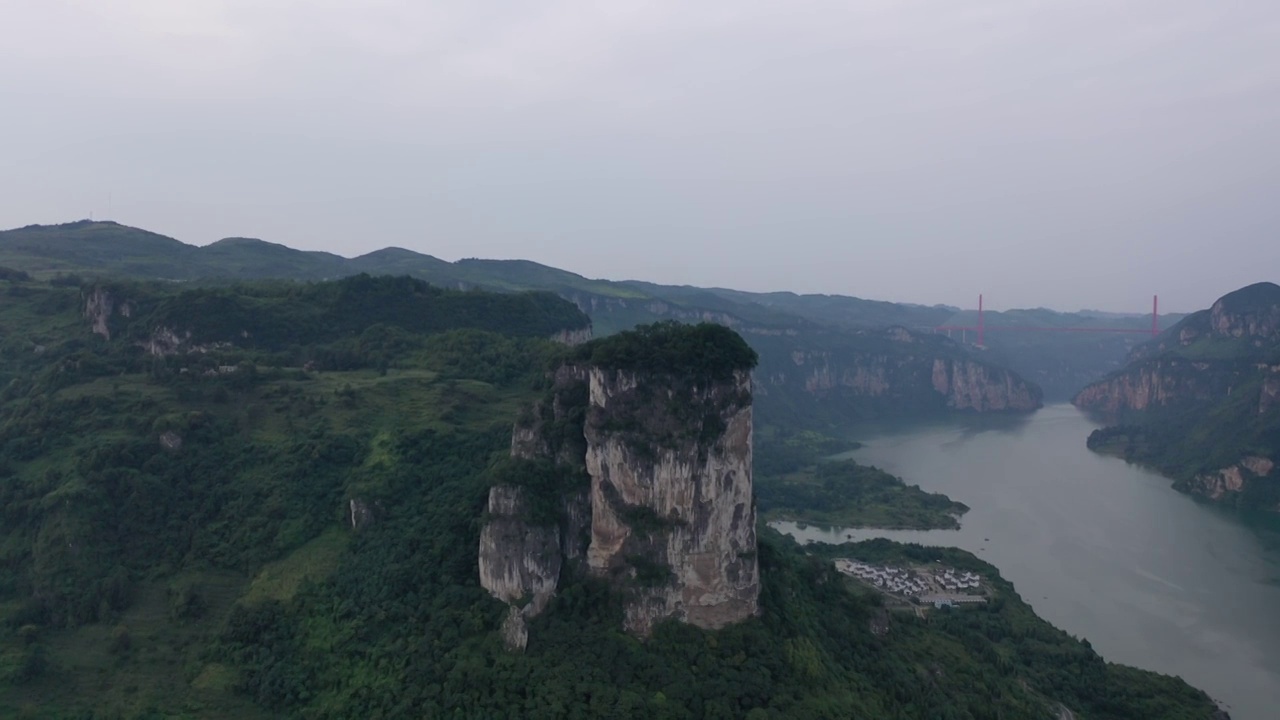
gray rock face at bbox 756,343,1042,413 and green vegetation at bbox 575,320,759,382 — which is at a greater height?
green vegetation at bbox 575,320,759,382

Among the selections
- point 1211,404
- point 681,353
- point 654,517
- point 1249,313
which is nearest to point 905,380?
→ point 1249,313

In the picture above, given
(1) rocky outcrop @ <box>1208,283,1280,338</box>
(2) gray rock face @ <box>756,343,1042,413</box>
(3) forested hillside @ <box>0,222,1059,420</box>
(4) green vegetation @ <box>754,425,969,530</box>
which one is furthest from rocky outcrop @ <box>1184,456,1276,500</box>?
(2) gray rock face @ <box>756,343,1042,413</box>

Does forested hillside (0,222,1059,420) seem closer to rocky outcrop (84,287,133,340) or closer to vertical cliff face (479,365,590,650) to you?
rocky outcrop (84,287,133,340)

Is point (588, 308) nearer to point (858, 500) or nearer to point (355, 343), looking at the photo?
point (858, 500)

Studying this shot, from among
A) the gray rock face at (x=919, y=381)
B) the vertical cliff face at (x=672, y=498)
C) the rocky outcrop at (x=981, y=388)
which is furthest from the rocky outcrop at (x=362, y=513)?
the rocky outcrop at (x=981, y=388)

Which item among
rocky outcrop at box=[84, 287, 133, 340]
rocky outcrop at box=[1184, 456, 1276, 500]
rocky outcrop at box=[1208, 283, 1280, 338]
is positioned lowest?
rocky outcrop at box=[1184, 456, 1276, 500]

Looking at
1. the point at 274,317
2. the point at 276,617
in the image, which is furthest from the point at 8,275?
the point at 276,617
